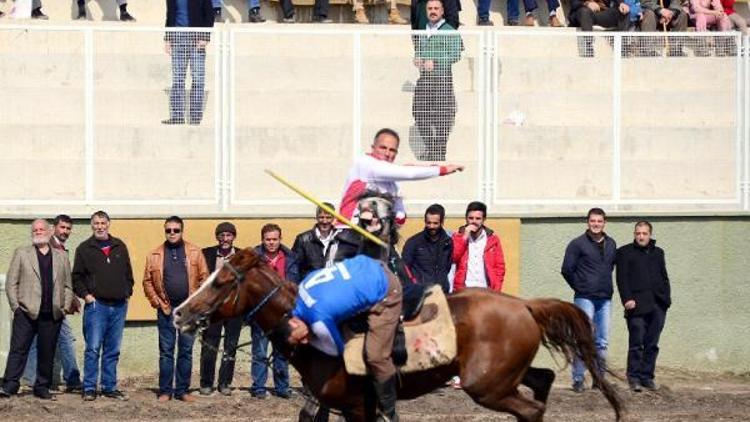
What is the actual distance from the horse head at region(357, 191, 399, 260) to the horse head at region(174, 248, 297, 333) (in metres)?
0.71

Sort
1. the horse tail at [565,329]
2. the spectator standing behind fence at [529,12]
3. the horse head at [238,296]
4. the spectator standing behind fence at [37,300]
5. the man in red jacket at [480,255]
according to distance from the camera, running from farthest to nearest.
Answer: the spectator standing behind fence at [529,12] → the man in red jacket at [480,255] → the spectator standing behind fence at [37,300] → the horse tail at [565,329] → the horse head at [238,296]

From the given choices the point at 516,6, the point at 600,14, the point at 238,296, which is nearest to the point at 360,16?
the point at 516,6

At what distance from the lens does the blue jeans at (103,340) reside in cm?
1736

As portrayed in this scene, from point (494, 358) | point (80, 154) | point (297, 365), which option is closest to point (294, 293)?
point (297, 365)

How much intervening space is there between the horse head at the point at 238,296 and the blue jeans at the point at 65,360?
5602 millimetres

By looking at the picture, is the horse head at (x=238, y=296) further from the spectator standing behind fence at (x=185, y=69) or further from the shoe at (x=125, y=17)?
the shoe at (x=125, y=17)

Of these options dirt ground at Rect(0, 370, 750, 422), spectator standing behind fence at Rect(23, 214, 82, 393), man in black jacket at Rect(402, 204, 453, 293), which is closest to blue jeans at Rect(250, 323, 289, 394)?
dirt ground at Rect(0, 370, 750, 422)

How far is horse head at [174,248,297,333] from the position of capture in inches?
490

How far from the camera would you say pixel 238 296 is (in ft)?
41.2

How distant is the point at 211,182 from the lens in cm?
1878

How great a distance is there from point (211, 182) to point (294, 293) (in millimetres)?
6303

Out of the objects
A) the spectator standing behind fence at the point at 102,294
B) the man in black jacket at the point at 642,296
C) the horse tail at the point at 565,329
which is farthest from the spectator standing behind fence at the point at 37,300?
the man in black jacket at the point at 642,296

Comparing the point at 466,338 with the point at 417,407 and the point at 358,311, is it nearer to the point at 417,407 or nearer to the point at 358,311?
the point at 358,311

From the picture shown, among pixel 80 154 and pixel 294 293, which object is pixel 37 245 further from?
pixel 294 293
